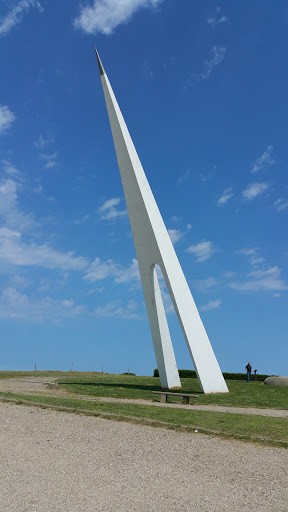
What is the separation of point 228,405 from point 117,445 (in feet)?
20.2

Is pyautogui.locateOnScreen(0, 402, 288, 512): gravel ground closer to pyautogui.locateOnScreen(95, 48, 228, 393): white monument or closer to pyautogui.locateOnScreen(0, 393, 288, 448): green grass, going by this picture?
pyautogui.locateOnScreen(0, 393, 288, 448): green grass

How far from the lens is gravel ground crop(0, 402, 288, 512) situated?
3.88 metres

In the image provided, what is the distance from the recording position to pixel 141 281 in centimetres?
1531

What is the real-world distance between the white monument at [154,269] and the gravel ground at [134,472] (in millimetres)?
6882

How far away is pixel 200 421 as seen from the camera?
7500 mm

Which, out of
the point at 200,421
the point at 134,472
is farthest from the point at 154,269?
the point at 134,472

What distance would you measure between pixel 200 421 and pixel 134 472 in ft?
10.0

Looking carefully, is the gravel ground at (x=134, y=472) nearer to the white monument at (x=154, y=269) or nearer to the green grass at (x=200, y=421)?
the green grass at (x=200, y=421)

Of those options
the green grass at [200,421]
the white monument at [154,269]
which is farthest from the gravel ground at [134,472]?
the white monument at [154,269]

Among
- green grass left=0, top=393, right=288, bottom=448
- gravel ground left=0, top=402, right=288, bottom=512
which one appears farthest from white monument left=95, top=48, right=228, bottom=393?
gravel ground left=0, top=402, right=288, bottom=512

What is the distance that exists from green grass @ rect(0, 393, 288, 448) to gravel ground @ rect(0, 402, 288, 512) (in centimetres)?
31

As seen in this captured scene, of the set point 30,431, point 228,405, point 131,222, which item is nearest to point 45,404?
point 30,431

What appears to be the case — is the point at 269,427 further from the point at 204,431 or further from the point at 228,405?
the point at 228,405

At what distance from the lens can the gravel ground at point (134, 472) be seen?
153 inches
